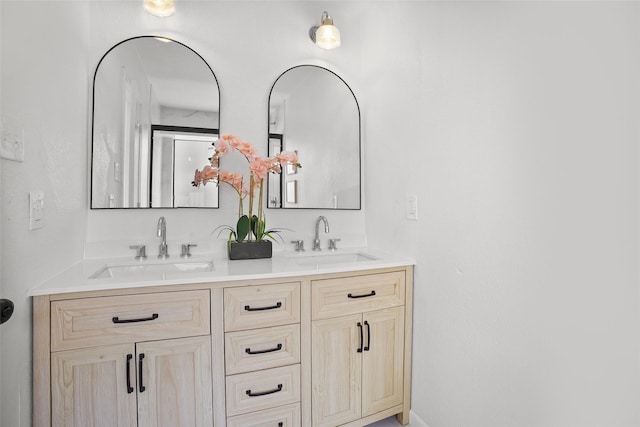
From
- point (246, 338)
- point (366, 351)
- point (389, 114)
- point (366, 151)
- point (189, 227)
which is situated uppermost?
point (389, 114)

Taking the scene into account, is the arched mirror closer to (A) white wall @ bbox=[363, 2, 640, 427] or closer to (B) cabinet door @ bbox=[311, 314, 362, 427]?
(B) cabinet door @ bbox=[311, 314, 362, 427]

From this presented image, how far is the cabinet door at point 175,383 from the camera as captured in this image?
3.71ft

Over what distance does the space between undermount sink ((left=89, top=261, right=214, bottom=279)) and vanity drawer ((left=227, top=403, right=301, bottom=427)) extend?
0.64m

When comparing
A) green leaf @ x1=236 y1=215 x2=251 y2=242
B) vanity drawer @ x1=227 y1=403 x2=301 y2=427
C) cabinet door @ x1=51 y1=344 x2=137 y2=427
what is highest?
green leaf @ x1=236 y1=215 x2=251 y2=242

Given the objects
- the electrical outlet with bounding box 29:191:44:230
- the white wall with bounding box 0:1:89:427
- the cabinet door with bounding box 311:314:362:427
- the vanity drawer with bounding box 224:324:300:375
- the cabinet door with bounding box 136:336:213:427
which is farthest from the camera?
the cabinet door with bounding box 311:314:362:427

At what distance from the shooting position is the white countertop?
1072mm

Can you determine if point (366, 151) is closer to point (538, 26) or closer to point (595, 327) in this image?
point (538, 26)

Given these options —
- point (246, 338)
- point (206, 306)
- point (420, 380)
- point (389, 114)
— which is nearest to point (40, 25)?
point (206, 306)

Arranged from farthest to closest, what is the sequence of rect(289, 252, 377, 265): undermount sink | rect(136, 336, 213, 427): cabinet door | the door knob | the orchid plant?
1. rect(289, 252, 377, 265): undermount sink
2. the orchid plant
3. rect(136, 336, 213, 427): cabinet door
4. the door knob

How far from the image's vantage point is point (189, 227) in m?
1.71

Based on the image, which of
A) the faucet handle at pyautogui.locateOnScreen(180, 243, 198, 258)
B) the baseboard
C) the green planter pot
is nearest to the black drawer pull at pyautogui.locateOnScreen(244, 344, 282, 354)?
the green planter pot

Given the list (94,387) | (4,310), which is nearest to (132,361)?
(94,387)

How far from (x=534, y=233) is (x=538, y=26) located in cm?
68

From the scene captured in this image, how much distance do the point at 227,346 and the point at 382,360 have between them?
2.48 feet
